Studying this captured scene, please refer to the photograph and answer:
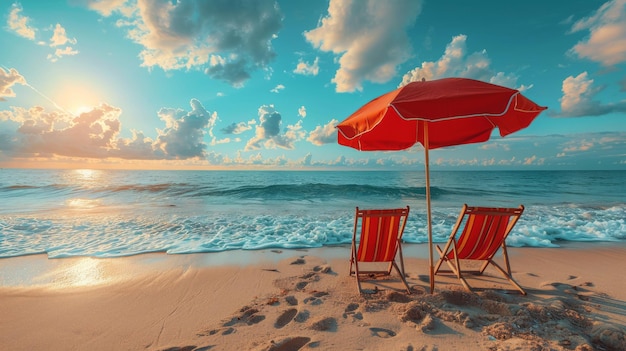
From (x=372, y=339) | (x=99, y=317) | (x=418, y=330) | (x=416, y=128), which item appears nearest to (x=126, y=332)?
(x=99, y=317)

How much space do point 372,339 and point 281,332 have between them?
3.03 ft

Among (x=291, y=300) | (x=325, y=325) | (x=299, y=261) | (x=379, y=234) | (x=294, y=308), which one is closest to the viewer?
(x=325, y=325)

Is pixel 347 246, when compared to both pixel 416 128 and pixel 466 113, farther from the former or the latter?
pixel 466 113

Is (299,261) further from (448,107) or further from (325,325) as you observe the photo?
(448,107)

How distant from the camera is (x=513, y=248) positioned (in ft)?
20.5

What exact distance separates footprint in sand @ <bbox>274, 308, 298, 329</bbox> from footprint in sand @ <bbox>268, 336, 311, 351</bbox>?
0.32 meters

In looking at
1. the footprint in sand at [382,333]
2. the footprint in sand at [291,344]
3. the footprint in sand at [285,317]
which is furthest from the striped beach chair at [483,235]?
the footprint in sand at [291,344]

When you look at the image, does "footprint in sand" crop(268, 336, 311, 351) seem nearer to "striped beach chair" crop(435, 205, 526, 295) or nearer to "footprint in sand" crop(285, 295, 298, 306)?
"footprint in sand" crop(285, 295, 298, 306)

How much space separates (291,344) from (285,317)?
0.54 metres

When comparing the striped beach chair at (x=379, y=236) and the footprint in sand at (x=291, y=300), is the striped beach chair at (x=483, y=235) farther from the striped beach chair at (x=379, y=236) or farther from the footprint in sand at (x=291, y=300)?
the footprint in sand at (x=291, y=300)

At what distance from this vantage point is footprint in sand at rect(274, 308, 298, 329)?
9.80 feet

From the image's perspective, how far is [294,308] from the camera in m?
3.35

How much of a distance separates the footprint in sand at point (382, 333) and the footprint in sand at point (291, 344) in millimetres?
685

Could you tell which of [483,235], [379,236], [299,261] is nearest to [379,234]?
[379,236]
